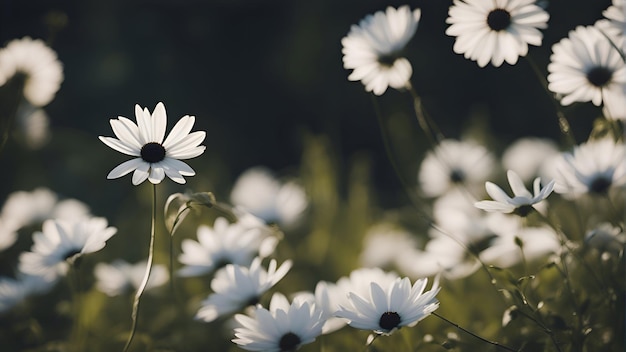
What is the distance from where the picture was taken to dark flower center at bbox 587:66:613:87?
39.3 inches

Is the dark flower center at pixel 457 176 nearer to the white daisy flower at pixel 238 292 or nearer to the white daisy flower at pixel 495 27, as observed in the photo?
the white daisy flower at pixel 495 27

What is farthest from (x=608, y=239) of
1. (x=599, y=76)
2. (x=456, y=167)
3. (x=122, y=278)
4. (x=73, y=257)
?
(x=122, y=278)

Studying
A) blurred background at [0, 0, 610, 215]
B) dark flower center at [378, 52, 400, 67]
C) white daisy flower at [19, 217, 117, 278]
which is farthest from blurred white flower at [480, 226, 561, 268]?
blurred background at [0, 0, 610, 215]

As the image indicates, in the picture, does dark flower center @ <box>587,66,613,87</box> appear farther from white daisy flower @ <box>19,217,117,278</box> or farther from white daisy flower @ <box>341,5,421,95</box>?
white daisy flower @ <box>19,217,117,278</box>

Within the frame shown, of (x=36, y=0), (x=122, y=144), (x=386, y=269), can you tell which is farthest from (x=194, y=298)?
(x=36, y=0)

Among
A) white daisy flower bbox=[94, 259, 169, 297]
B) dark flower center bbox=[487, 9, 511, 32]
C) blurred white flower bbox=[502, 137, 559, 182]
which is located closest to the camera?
dark flower center bbox=[487, 9, 511, 32]

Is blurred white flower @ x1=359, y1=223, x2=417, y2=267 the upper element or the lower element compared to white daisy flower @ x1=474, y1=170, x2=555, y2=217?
upper

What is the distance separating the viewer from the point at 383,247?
181 centimetres

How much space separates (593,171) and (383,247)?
0.84 m

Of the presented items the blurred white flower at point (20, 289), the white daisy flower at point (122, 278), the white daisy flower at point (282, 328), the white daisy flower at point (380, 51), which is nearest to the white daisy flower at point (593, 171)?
the white daisy flower at point (380, 51)

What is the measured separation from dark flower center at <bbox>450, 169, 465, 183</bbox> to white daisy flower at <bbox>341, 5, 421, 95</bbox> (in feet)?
1.53

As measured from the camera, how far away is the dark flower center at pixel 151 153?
91 cm

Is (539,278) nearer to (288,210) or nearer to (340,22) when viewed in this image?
(288,210)

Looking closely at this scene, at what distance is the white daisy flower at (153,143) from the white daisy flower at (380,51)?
34cm
